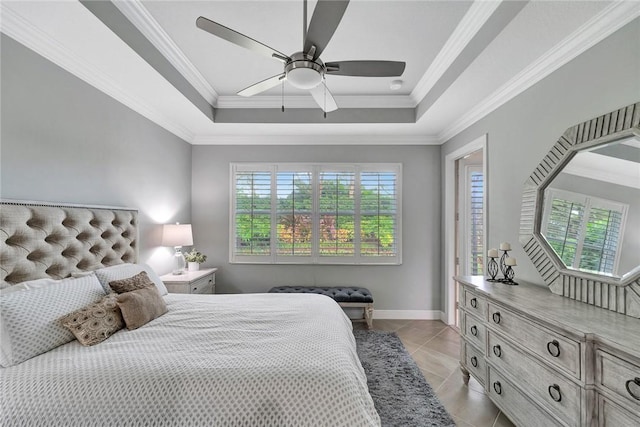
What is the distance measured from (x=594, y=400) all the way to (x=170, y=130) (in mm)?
4209

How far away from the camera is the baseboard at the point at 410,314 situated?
401cm

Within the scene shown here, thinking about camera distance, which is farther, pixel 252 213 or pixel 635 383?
pixel 252 213

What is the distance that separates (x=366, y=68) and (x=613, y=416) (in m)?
2.17

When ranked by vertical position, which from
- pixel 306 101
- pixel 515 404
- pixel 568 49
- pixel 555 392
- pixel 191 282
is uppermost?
pixel 306 101

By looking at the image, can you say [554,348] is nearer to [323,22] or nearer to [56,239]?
[323,22]

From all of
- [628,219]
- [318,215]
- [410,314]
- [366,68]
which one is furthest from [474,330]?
[318,215]

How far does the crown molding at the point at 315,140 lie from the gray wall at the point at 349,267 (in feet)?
0.23

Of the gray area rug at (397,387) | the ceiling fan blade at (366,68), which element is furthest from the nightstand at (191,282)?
the ceiling fan blade at (366,68)

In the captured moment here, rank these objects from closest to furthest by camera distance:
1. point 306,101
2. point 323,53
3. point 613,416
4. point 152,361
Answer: point 613,416 < point 152,361 < point 323,53 < point 306,101

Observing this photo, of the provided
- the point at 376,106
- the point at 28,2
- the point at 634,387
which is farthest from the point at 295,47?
the point at 634,387

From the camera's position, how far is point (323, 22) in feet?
4.92

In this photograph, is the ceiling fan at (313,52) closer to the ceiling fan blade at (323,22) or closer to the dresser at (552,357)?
the ceiling fan blade at (323,22)

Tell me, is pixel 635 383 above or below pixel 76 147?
below

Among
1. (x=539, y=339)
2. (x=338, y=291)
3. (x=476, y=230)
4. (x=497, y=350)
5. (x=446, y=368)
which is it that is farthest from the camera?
(x=476, y=230)
